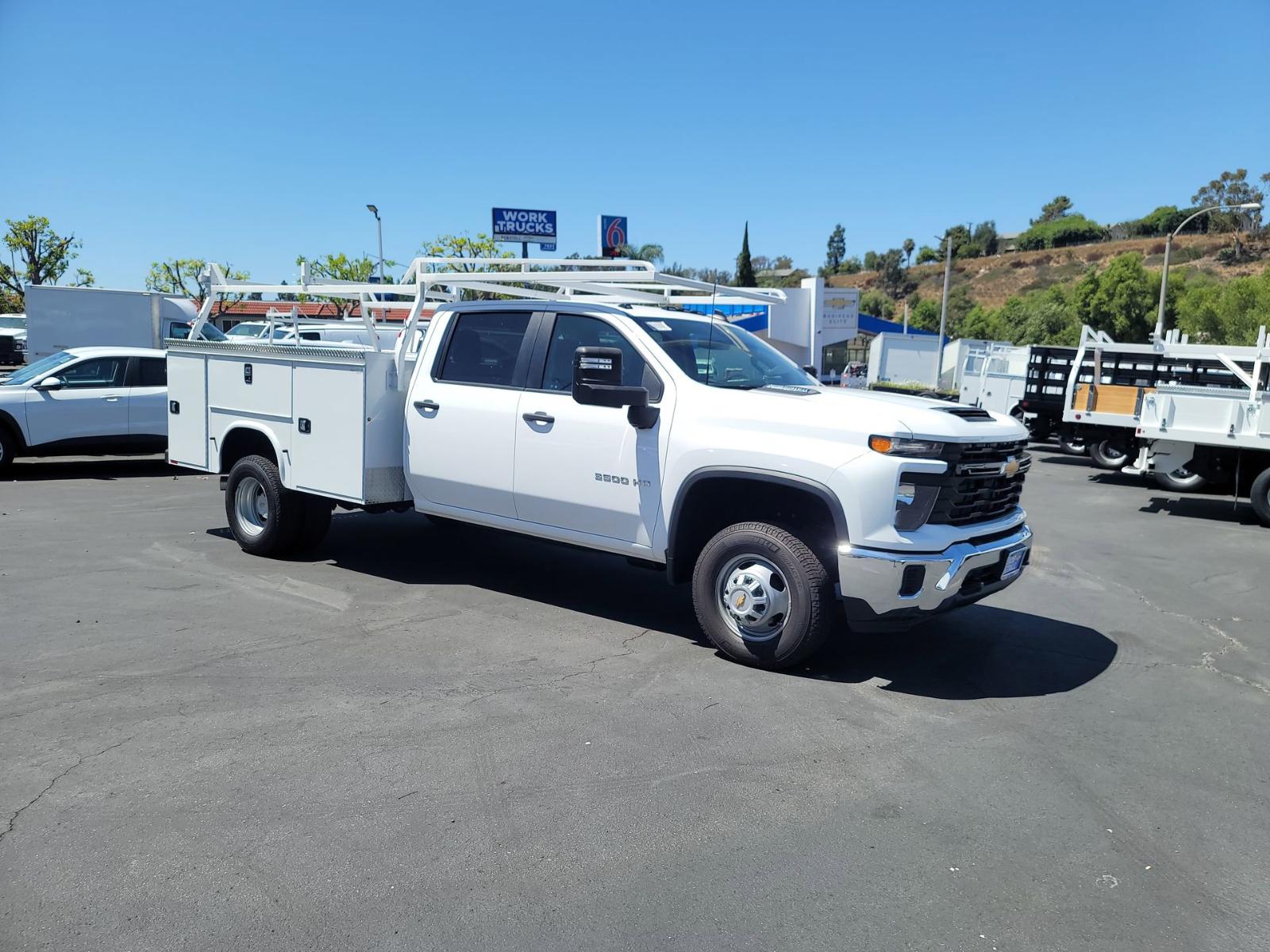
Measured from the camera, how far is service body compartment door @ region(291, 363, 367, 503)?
7008 mm

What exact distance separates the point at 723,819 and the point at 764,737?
85 cm

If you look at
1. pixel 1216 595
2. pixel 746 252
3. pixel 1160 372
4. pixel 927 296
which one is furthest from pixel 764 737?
pixel 927 296

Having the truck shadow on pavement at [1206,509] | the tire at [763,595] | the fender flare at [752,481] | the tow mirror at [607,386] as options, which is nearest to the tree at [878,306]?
→ the truck shadow on pavement at [1206,509]

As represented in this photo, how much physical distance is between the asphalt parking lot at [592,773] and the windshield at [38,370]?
21.0 feet

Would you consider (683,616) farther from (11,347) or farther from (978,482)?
(11,347)

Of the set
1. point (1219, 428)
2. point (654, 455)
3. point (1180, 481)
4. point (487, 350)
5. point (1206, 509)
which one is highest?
point (487, 350)

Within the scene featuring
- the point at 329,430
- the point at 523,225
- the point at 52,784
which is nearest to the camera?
the point at 52,784

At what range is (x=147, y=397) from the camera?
1304 cm

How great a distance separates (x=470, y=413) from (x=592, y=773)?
314cm

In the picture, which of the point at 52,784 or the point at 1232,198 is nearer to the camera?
the point at 52,784

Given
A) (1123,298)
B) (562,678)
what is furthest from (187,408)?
(1123,298)

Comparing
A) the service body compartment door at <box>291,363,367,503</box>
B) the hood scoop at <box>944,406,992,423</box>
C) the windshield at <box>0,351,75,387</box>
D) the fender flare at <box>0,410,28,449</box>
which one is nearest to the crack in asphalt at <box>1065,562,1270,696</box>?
the hood scoop at <box>944,406,992,423</box>

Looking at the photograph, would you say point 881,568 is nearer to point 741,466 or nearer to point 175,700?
point 741,466

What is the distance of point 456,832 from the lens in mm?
3658
